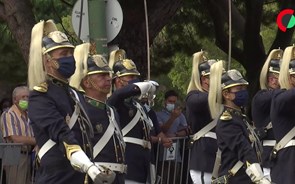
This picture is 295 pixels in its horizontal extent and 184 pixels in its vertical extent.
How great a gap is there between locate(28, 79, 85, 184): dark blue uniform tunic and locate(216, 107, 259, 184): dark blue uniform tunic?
2.18 metres

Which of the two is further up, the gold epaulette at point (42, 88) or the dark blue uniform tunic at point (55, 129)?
the gold epaulette at point (42, 88)

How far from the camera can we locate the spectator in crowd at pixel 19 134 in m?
11.1

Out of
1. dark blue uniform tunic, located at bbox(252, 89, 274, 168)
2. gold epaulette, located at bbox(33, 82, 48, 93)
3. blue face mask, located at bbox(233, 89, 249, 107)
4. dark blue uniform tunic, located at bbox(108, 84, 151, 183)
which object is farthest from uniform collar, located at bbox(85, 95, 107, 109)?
dark blue uniform tunic, located at bbox(252, 89, 274, 168)

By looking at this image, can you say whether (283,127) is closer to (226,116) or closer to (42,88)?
(226,116)

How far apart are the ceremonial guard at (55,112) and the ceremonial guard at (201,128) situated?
9.92 ft

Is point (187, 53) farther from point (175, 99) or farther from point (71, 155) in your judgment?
point (71, 155)

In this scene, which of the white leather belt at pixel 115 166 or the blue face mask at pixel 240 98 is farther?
the blue face mask at pixel 240 98

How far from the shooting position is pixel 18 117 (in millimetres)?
11422

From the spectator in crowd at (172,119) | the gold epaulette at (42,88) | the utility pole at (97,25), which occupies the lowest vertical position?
the spectator in crowd at (172,119)

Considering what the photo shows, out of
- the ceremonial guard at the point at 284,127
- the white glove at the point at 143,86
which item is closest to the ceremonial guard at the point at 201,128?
the white glove at the point at 143,86

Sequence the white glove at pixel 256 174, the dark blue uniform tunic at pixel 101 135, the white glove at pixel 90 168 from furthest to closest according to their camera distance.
Answer: the white glove at pixel 256 174 → the dark blue uniform tunic at pixel 101 135 → the white glove at pixel 90 168

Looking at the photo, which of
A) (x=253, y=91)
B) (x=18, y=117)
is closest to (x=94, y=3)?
(x=18, y=117)
